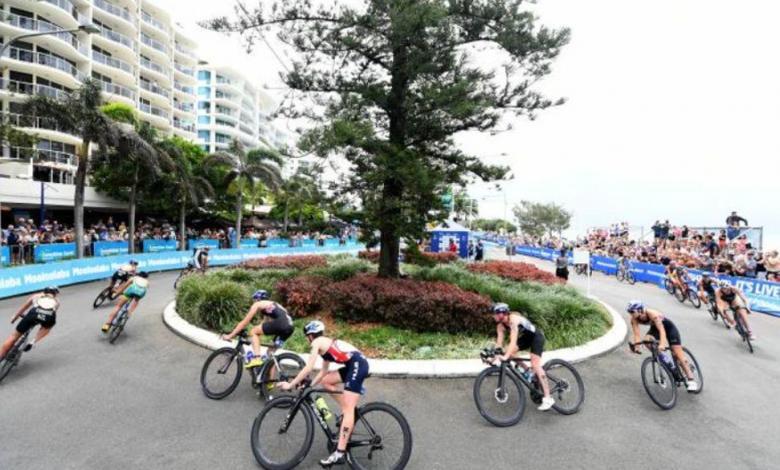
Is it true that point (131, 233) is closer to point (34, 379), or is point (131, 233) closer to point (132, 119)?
point (132, 119)

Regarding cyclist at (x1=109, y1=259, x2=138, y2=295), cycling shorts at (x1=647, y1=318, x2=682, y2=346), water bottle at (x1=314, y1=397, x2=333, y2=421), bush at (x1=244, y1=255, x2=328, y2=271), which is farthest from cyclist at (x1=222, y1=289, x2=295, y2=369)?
bush at (x1=244, y1=255, x2=328, y2=271)

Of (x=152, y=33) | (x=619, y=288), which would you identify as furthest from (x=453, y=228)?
(x=152, y=33)

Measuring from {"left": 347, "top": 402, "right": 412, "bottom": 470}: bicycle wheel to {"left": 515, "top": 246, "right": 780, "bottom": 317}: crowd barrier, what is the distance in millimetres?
15246

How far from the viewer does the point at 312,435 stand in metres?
4.77

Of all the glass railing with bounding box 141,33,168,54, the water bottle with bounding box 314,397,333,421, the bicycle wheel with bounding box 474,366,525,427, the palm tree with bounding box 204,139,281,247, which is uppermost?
the glass railing with bounding box 141,33,168,54

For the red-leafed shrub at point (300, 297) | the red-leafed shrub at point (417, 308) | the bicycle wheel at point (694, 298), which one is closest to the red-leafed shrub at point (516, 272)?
the bicycle wheel at point (694, 298)

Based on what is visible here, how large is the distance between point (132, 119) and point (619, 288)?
28.6 meters

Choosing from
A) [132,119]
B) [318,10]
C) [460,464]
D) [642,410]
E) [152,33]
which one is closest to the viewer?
[460,464]

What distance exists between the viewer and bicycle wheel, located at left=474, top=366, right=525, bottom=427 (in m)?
5.90

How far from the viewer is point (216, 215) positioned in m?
43.9

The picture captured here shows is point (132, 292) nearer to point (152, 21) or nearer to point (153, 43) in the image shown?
point (153, 43)

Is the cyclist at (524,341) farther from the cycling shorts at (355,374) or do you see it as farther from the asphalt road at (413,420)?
the cycling shorts at (355,374)

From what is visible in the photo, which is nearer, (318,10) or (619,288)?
(318,10)

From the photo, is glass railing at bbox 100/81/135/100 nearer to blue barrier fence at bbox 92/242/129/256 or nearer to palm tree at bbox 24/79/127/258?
blue barrier fence at bbox 92/242/129/256
